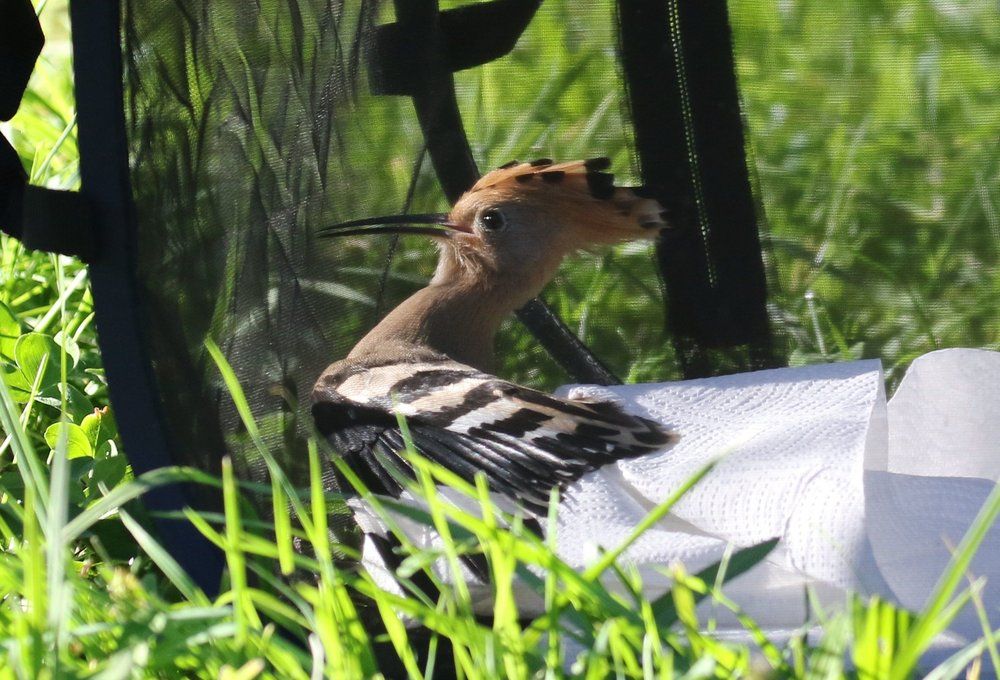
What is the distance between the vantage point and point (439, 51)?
105cm

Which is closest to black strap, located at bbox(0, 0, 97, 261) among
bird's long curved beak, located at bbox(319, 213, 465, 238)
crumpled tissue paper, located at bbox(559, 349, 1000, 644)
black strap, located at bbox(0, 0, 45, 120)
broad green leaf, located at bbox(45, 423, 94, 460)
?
black strap, located at bbox(0, 0, 45, 120)

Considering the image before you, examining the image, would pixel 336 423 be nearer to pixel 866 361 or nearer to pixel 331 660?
pixel 331 660

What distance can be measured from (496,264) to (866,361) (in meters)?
0.36

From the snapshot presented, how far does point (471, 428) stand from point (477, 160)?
0.27 m

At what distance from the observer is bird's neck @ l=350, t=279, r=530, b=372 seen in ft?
3.56

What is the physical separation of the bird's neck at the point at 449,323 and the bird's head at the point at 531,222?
2 cm

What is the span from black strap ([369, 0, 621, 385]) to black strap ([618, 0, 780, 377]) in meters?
0.11

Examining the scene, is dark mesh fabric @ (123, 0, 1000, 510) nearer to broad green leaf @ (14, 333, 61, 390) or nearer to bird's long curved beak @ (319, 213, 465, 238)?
bird's long curved beak @ (319, 213, 465, 238)

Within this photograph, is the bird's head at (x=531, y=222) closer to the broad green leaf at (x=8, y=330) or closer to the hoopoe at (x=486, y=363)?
the hoopoe at (x=486, y=363)

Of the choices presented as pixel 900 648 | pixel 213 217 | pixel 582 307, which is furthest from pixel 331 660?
pixel 582 307

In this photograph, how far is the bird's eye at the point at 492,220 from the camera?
1173 millimetres

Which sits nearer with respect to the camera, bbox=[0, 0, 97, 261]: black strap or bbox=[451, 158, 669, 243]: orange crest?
bbox=[0, 0, 97, 261]: black strap

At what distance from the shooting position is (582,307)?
117 cm

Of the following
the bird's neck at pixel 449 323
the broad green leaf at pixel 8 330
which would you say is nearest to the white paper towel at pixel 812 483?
the bird's neck at pixel 449 323
